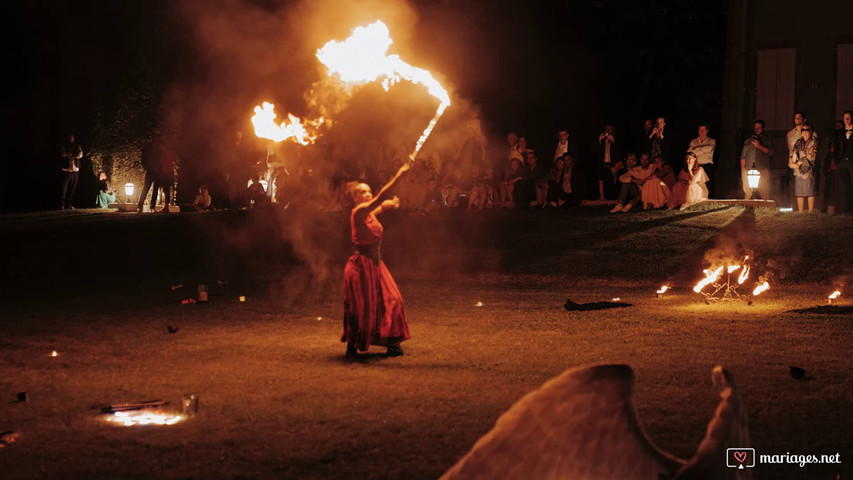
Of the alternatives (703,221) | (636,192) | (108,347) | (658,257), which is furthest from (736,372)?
(636,192)

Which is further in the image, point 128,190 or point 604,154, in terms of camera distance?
point 128,190

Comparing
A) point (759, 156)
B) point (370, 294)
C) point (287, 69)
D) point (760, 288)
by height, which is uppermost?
point (287, 69)

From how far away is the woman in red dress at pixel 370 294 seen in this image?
10.2 metres

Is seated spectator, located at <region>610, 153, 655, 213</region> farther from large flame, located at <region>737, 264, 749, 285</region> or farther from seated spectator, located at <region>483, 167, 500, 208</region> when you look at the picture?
large flame, located at <region>737, 264, 749, 285</region>

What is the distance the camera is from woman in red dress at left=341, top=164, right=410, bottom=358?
1021 centimetres

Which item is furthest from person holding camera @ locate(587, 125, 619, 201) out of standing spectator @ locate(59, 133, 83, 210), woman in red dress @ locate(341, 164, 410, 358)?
woman in red dress @ locate(341, 164, 410, 358)

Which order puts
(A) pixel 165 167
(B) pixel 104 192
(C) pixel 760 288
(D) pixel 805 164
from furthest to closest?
(B) pixel 104 192, (A) pixel 165 167, (D) pixel 805 164, (C) pixel 760 288

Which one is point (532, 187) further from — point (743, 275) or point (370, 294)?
point (370, 294)

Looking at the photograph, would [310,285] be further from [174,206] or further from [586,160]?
[174,206]

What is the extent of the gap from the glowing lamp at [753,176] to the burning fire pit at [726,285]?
4869mm

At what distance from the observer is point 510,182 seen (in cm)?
2448

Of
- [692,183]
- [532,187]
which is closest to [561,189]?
[532,187]

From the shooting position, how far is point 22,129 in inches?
1302

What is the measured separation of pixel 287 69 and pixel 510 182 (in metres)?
9.16
